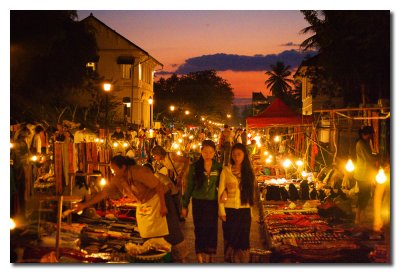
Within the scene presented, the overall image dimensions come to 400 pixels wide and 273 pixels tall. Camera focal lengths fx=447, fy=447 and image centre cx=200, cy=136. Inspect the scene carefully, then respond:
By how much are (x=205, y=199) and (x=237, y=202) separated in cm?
44

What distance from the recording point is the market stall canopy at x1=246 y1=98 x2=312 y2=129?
16.4 m

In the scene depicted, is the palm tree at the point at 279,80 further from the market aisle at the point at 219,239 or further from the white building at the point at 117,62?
the market aisle at the point at 219,239

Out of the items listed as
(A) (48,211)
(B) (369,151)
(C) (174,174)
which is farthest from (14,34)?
(B) (369,151)

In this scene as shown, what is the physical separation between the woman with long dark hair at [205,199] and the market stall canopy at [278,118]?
402 inches

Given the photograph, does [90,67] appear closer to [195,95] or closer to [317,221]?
[317,221]

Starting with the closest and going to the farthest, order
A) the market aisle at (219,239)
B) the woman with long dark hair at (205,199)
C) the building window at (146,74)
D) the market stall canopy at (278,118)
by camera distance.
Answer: the woman with long dark hair at (205,199) < the market aisle at (219,239) < the market stall canopy at (278,118) < the building window at (146,74)

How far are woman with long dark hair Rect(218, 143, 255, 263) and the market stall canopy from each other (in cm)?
1008

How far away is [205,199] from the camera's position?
20.2 feet

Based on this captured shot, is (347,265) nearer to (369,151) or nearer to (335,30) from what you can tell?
(369,151)

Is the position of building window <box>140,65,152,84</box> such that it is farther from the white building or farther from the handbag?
the handbag

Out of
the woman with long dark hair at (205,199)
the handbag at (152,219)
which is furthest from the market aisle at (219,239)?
the handbag at (152,219)

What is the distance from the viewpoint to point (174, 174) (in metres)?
8.44

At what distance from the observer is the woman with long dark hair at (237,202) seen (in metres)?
6.07

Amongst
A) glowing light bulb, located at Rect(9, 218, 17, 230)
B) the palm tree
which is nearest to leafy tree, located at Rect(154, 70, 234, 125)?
the palm tree
